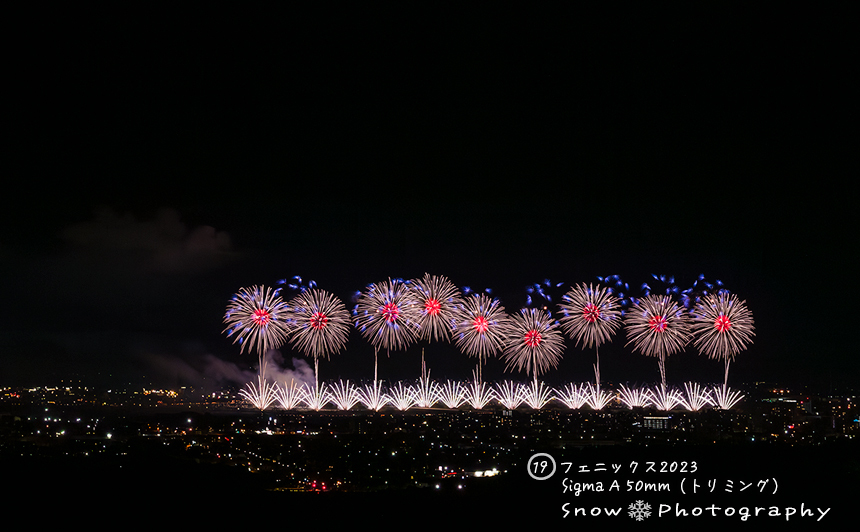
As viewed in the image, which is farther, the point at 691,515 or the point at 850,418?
the point at 850,418

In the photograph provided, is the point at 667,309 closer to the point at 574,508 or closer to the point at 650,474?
the point at 650,474

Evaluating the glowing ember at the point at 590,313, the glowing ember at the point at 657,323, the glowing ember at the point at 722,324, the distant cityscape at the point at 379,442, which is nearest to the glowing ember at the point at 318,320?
the distant cityscape at the point at 379,442

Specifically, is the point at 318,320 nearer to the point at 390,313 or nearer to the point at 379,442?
the point at 390,313

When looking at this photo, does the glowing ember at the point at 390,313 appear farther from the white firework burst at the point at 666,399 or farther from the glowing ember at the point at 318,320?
the white firework burst at the point at 666,399

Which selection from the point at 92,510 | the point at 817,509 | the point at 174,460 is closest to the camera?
the point at 817,509

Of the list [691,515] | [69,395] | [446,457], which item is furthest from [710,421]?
[69,395]

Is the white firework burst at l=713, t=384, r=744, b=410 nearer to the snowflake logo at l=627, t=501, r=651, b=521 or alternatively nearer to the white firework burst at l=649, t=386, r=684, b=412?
the white firework burst at l=649, t=386, r=684, b=412

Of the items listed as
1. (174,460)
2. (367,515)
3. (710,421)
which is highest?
(710,421)
